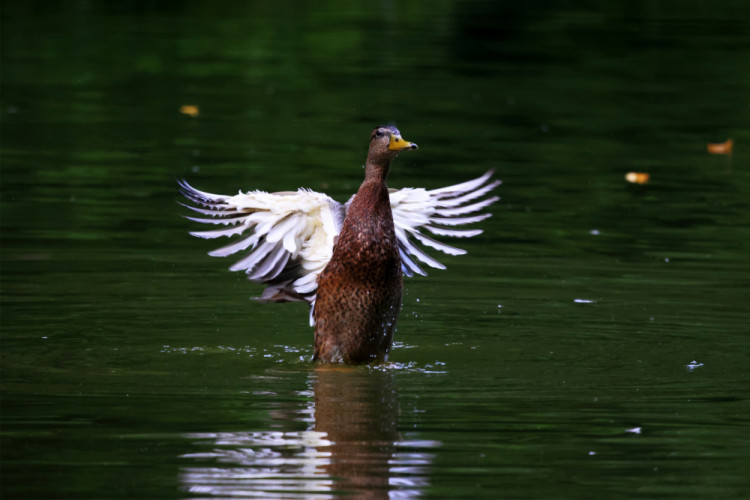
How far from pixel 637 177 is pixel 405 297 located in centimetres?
512

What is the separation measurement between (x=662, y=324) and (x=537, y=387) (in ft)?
6.18

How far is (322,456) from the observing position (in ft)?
21.2

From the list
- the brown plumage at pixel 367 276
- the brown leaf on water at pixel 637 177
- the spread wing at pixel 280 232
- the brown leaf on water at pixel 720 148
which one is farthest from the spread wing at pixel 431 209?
the brown leaf on water at pixel 720 148

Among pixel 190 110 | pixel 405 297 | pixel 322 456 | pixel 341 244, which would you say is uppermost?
pixel 190 110

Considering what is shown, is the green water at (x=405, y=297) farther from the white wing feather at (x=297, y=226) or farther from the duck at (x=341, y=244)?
the white wing feather at (x=297, y=226)

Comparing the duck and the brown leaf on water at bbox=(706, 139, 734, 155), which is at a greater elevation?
the brown leaf on water at bbox=(706, 139, 734, 155)

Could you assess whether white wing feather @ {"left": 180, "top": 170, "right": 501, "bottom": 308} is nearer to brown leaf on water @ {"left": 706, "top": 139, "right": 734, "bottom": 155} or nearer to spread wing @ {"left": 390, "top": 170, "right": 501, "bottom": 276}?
spread wing @ {"left": 390, "top": 170, "right": 501, "bottom": 276}

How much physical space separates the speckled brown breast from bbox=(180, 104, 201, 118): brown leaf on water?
10.1 m

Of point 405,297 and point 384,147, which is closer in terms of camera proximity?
point 384,147

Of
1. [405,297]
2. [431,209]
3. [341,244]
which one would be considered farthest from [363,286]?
[405,297]

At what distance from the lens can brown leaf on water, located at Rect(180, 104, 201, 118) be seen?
1856 centimetres

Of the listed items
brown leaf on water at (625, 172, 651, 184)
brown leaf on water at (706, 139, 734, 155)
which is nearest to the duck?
brown leaf on water at (625, 172, 651, 184)

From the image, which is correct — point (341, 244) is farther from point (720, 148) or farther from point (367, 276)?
point (720, 148)

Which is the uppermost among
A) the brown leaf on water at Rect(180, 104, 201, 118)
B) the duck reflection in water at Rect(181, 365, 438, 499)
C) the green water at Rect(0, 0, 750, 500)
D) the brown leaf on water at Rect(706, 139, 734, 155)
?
the brown leaf on water at Rect(180, 104, 201, 118)
